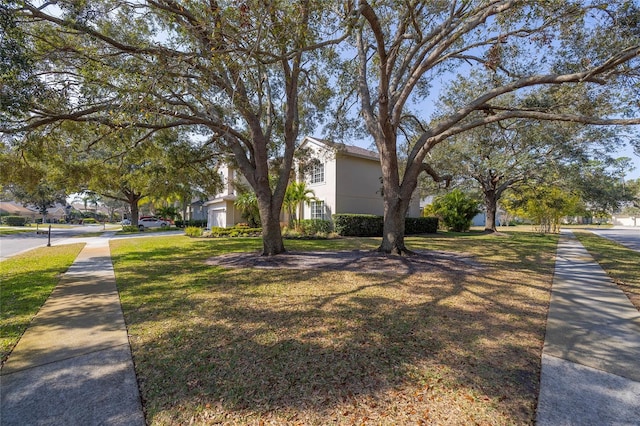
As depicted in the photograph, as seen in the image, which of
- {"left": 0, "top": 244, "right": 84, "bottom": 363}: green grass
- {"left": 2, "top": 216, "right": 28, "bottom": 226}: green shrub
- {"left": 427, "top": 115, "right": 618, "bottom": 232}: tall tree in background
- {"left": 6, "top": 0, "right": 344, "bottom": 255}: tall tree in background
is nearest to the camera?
{"left": 0, "top": 244, "right": 84, "bottom": 363}: green grass

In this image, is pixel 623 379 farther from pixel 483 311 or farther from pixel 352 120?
pixel 352 120

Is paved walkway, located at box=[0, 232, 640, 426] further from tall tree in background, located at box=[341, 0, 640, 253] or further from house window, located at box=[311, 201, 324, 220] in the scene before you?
house window, located at box=[311, 201, 324, 220]

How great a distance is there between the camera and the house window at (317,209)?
20000mm

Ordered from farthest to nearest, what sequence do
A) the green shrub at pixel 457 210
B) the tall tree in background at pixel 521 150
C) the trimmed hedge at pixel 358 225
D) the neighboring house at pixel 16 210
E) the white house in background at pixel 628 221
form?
the neighboring house at pixel 16 210 → the white house in background at pixel 628 221 → the green shrub at pixel 457 210 → the trimmed hedge at pixel 358 225 → the tall tree in background at pixel 521 150

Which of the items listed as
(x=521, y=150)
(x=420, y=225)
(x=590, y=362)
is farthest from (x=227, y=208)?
(x=590, y=362)

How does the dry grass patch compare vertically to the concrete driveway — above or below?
below

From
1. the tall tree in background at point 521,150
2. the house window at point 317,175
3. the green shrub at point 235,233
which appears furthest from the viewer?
the house window at point 317,175

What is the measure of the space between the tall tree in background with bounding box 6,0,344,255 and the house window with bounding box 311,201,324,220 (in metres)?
9.77

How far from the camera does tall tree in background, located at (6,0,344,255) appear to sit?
5.31m

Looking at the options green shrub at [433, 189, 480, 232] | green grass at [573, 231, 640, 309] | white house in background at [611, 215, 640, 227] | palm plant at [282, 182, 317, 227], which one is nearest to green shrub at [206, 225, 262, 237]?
palm plant at [282, 182, 317, 227]

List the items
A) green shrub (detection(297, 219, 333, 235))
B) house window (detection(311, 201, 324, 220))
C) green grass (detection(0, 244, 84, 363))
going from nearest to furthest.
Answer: green grass (detection(0, 244, 84, 363))
green shrub (detection(297, 219, 333, 235))
house window (detection(311, 201, 324, 220))

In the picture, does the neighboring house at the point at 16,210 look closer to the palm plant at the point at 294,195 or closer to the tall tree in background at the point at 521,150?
the palm plant at the point at 294,195

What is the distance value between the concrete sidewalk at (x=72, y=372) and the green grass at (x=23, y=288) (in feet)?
0.54

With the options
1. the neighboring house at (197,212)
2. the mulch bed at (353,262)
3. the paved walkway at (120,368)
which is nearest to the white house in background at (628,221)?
the mulch bed at (353,262)
